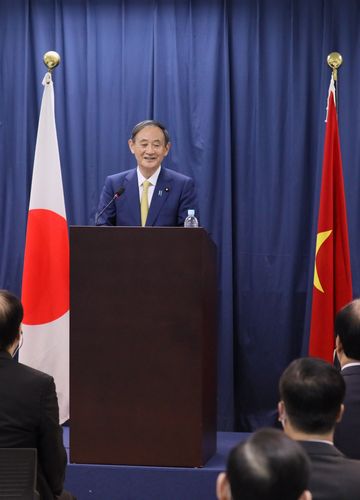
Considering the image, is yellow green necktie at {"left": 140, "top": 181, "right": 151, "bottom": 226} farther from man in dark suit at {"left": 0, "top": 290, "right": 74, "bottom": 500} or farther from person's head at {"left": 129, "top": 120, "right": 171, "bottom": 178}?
man in dark suit at {"left": 0, "top": 290, "right": 74, "bottom": 500}

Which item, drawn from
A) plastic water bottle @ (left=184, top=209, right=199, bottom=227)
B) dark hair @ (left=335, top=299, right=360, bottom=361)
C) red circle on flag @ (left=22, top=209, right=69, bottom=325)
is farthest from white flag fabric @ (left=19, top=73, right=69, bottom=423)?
dark hair @ (left=335, top=299, right=360, bottom=361)

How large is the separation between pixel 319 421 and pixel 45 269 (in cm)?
320

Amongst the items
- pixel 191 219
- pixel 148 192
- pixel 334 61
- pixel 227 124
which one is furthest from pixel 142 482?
pixel 334 61

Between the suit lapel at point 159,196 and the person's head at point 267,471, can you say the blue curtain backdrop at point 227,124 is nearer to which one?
the suit lapel at point 159,196

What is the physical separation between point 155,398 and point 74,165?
7.58 ft

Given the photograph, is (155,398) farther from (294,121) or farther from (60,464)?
(294,121)

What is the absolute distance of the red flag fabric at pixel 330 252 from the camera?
4.88 m

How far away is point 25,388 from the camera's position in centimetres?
243

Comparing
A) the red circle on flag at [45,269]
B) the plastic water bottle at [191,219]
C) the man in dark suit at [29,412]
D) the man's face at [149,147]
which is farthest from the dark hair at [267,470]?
the red circle on flag at [45,269]

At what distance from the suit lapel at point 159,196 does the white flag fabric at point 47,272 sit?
811mm

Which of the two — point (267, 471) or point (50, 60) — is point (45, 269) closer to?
point (50, 60)

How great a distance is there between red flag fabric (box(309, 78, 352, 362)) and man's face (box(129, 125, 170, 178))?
114cm

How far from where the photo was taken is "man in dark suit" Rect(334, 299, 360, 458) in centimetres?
239

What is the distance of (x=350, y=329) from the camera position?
2605 mm
